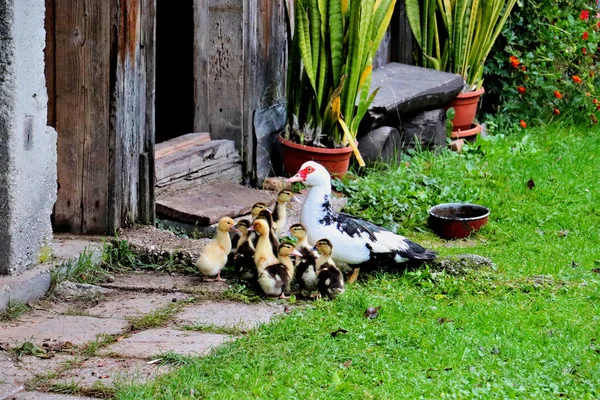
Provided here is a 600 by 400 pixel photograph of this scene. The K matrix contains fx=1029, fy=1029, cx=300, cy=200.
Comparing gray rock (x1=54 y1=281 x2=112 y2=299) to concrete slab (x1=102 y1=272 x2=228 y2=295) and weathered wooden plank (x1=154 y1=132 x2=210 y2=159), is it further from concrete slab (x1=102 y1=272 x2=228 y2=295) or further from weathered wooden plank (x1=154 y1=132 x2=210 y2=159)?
weathered wooden plank (x1=154 y1=132 x2=210 y2=159)

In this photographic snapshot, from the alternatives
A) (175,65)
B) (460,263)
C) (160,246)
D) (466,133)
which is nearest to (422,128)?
(466,133)

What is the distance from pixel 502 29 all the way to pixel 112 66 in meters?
5.95

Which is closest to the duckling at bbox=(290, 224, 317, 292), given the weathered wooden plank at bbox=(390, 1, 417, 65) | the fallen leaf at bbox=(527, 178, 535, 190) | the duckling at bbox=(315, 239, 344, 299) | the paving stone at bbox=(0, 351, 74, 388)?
the duckling at bbox=(315, 239, 344, 299)

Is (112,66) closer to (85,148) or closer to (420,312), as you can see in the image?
(85,148)

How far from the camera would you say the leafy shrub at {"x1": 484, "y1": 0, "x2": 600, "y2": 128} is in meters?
11.0

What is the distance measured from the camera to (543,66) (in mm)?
11070

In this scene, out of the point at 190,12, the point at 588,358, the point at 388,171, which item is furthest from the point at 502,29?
the point at 588,358

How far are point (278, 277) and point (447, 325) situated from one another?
40.5 inches

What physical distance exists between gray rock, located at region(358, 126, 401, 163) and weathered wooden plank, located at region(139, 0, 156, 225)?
8.56ft

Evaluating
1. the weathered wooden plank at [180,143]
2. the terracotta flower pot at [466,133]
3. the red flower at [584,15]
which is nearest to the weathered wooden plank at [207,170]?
the weathered wooden plank at [180,143]

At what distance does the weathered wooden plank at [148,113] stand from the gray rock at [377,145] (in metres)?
2.61

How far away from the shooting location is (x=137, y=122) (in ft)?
21.1

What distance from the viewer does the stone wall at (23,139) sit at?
523 cm

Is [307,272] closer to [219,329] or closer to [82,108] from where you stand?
[219,329]
